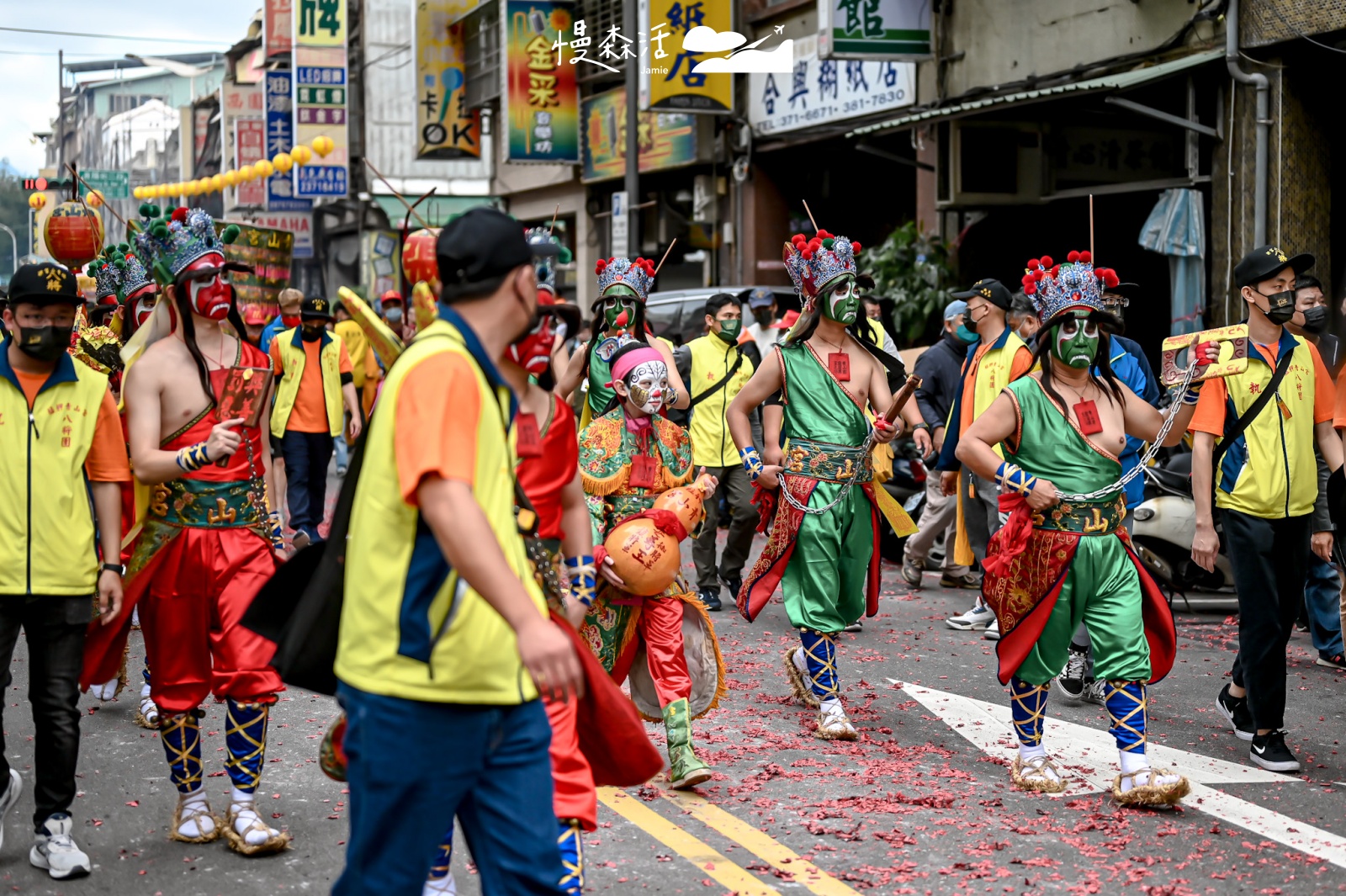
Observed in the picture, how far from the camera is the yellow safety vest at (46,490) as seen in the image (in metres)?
5.20

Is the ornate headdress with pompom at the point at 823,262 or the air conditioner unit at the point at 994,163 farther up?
the air conditioner unit at the point at 994,163

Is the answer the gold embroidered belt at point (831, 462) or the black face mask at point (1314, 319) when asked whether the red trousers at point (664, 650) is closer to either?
the gold embroidered belt at point (831, 462)

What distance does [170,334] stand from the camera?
18.3ft

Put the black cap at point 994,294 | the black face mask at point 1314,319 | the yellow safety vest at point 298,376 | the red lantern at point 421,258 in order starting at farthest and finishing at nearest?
1. the yellow safety vest at point 298,376
2. the black cap at point 994,294
3. the black face mask at point 1314,319
4. the red lantern at point 421,258

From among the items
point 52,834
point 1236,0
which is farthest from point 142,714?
point 1236,0

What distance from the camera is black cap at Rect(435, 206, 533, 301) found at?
3342mm

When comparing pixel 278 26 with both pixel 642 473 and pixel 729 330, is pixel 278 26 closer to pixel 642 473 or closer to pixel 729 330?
pixel 729 330

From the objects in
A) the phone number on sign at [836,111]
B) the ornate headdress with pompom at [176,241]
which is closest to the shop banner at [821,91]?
the phone number on sign at [836,111]

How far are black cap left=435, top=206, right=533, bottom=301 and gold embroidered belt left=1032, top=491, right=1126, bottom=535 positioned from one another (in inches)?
133

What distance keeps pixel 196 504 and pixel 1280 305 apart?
4.46 metres

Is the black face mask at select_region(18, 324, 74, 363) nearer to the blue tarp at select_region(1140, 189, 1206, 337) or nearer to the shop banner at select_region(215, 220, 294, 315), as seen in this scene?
the blue tarp at select_region(1140, 189, 1206, 337)

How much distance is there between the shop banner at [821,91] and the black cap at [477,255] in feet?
48.2

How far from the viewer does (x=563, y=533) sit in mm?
4621

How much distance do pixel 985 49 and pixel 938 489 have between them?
24.0 feet
